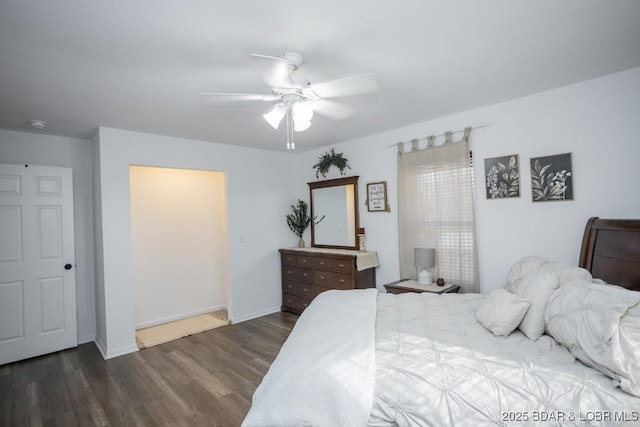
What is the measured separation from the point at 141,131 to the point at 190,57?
6.98 feet

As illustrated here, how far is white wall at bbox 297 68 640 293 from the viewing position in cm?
256

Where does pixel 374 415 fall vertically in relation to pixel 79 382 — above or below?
above

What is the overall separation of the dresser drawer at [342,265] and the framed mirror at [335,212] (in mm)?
455

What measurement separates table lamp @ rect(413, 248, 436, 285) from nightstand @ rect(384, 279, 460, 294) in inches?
2.8

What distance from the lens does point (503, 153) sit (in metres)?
3.20

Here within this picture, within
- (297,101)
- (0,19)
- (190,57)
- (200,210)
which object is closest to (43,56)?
(0,19)

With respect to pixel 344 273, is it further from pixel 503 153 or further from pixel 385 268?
pixel 503 153

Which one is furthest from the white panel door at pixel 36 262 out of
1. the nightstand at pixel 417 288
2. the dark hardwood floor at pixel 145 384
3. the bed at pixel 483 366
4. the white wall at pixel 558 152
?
the white wall at pixel 558 152

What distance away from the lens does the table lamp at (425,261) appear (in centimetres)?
361

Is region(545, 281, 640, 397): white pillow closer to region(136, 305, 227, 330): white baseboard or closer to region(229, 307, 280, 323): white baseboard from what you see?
region(229, 307, 280, 323): white baseboard

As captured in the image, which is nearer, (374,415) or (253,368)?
(374,415)

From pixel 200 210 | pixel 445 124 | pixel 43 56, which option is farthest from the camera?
pixel 200 210

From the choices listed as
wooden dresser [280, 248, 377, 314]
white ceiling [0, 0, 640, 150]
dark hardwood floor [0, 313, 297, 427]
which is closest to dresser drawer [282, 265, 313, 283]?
wooden dresser [280, 248, 377, 314]

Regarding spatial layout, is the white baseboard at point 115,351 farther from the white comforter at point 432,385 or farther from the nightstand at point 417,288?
the nightstand at point 417,288
